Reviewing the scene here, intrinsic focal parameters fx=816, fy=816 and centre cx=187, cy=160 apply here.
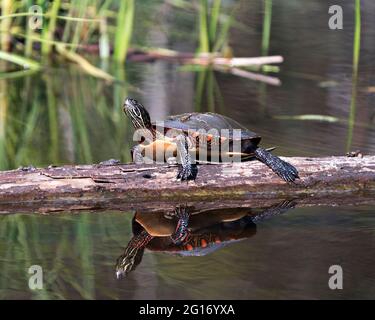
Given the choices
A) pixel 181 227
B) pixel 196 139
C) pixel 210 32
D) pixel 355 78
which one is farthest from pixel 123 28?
pixel 181 227

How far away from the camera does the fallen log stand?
129 inches

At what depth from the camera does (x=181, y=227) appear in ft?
10.5

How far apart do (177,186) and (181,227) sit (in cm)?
24

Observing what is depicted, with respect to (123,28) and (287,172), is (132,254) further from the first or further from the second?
(123,28)

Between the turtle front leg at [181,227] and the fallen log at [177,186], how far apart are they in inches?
2.0

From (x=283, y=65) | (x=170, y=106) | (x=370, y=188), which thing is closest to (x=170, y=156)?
(x=370, y=188)

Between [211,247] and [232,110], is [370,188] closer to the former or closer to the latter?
[211,247]

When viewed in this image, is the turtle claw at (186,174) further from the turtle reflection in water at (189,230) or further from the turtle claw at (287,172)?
the turtle claw at (287,172)

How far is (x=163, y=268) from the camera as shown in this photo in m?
2.75

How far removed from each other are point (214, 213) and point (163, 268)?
0.67 m

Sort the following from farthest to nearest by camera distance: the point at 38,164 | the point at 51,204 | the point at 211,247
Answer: the point at 38,164 < the point at 51,204 < the point at 211,247

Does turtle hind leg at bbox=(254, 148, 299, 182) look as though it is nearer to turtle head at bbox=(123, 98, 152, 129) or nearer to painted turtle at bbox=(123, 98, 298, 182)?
painted turtle at bbox=(123, 98, 298, 182)

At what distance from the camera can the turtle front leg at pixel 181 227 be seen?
308 centimetres

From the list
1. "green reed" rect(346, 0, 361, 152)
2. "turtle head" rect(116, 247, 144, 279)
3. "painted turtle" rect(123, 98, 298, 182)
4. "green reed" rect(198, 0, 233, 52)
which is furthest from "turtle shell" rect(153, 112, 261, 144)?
"green reed" rect(198, 0, 233, 52)
